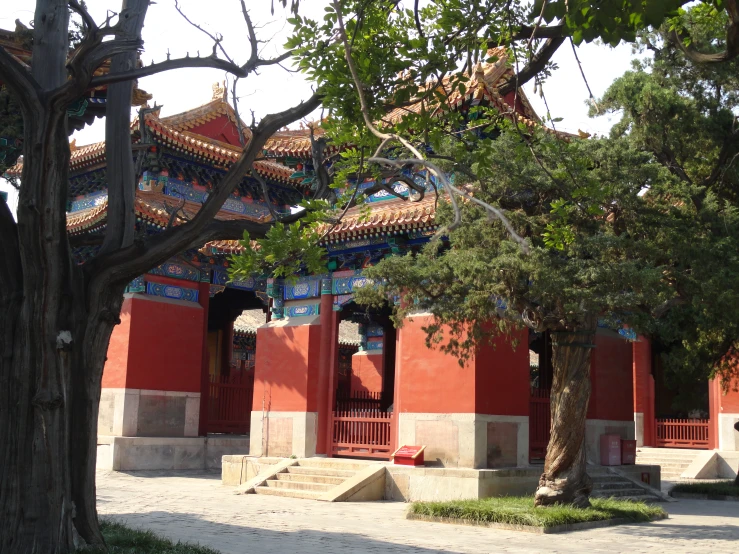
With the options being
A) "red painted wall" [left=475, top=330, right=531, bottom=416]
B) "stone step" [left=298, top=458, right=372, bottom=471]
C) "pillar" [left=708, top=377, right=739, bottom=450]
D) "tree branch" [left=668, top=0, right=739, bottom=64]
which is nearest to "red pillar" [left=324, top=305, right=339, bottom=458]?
"stone step" [left=298, top=458, right=372, bottom=471]

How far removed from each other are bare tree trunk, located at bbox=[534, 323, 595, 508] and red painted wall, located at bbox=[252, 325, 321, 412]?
5668 mm

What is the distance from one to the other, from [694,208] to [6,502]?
10.4 m

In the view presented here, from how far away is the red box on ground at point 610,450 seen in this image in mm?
15766

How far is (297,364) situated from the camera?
1625 centimetres

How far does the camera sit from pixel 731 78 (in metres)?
14.4

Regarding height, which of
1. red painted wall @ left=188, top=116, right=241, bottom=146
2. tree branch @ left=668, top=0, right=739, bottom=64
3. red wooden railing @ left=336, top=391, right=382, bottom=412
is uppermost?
red painted wall @ left=188, top=116, right=241, bottom=146

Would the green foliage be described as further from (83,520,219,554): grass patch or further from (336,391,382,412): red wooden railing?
(83,520,219,554): grass patch

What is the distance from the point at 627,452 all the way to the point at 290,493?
6.29m

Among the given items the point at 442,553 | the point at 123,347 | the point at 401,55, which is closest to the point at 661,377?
the point at 123,347

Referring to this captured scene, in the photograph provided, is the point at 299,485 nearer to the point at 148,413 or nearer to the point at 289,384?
the point at 289,384

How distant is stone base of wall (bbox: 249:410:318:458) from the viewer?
15.9 m

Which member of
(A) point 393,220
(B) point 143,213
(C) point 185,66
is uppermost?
(B) point 143,213

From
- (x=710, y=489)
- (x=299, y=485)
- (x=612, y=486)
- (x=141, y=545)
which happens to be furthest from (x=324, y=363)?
(x=141, y=545)

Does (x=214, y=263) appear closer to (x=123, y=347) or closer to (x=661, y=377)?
(x=123, y=347)
